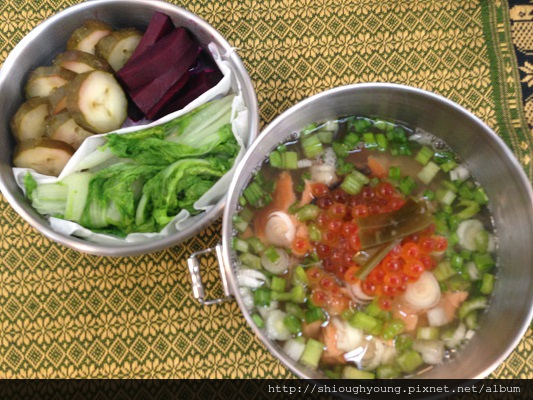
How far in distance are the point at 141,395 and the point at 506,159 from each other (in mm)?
1217

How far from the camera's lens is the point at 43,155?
148 centimetres

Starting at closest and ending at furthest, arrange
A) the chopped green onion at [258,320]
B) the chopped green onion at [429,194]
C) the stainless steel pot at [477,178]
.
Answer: the stainless steel pot at [477,178] → the chopped green onion at [258,320] → the chopped green onion at [429,194]

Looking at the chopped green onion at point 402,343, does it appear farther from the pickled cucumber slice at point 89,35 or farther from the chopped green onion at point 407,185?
the pickled cucumber slice at point 89,35

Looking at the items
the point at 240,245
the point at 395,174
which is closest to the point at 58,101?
the point at 240,245

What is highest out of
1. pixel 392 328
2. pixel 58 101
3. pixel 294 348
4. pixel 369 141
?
pixel 369 141

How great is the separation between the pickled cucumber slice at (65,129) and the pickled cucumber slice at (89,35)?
226mm

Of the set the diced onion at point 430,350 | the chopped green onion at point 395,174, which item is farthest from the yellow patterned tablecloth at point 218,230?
the chopped green onion at point 395,174

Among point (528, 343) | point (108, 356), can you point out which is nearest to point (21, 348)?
point (108, 356)

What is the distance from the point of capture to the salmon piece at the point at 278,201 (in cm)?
146

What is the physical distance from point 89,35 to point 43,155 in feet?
1.29

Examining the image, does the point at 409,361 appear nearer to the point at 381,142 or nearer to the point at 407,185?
the point at 407,185

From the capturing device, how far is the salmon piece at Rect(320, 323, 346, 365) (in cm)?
140

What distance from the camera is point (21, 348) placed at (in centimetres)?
160

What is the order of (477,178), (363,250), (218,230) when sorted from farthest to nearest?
(218,230) → (477,178) → (363,250)
